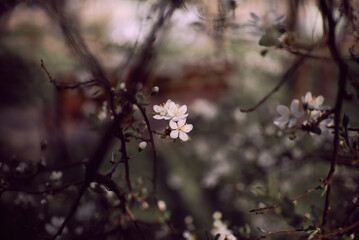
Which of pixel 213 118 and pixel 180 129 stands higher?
pixel 180 129

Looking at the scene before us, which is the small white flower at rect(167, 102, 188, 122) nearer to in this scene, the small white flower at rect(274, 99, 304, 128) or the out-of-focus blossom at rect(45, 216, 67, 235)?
the small white flower at rect(274, 99, 304, 128)

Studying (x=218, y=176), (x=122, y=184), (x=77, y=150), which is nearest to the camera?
(x=122, y=184)

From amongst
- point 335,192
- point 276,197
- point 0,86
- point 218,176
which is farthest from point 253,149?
point 0,86

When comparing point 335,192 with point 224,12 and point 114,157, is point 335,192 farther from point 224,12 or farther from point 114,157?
point 114,157

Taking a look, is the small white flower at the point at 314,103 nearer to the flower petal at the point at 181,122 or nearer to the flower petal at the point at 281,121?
the flower petal at the point at 281,121

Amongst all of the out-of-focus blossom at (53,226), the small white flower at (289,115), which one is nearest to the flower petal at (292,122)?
the small white flower at (289,115)

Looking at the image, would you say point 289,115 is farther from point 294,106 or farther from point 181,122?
point 181,122

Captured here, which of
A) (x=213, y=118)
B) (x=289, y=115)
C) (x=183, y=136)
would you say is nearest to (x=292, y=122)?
(x=289, y=115)
